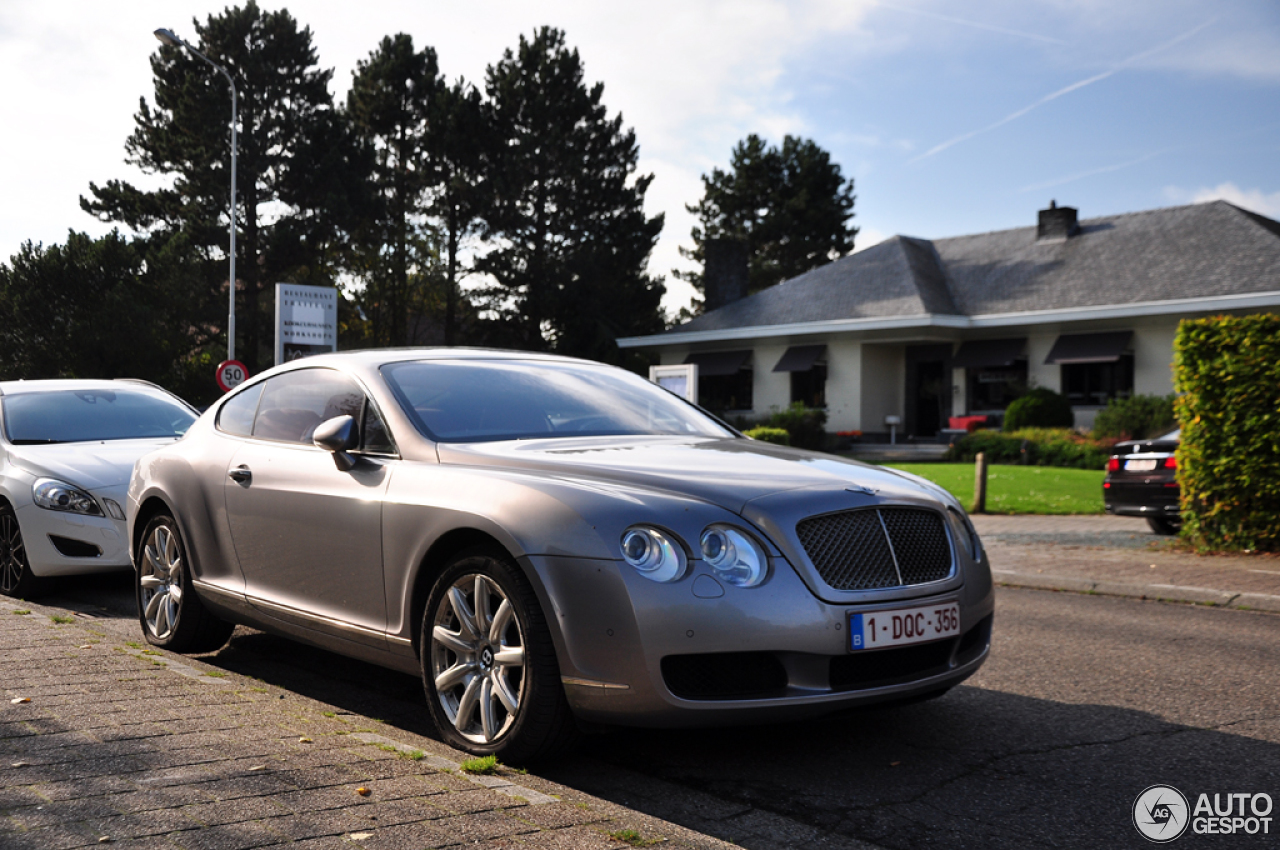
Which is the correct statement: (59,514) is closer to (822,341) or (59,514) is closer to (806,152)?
(822,341)

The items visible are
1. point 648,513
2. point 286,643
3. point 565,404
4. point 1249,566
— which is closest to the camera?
point 648,513

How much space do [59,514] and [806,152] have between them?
6071cm

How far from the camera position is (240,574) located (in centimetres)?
537

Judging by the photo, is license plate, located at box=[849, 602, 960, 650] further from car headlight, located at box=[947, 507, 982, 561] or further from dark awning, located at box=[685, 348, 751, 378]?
dark awning, located at box=[685, 348, 751, 378]

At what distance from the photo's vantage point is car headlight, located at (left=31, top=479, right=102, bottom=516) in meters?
7.79

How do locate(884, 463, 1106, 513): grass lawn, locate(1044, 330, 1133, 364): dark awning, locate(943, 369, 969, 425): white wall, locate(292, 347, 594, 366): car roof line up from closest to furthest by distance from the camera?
locate(292, 347, 594, 366): car roof
locate(884, 463, 1106, 513): grass lawn
locate(1044, 330, 1133, 364): dark awning
locate(943, 369, 969, 425): white wall

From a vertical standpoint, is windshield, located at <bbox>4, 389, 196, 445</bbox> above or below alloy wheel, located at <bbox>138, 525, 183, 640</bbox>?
above

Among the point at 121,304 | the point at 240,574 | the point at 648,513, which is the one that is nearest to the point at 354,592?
the point at 240,574

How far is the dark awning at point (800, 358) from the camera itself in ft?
116

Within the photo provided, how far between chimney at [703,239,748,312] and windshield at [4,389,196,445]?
109ft

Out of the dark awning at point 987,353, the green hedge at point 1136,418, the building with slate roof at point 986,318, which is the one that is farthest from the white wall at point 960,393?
the green hedge at point 1136,418

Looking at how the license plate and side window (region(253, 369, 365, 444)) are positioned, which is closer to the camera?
the license plate

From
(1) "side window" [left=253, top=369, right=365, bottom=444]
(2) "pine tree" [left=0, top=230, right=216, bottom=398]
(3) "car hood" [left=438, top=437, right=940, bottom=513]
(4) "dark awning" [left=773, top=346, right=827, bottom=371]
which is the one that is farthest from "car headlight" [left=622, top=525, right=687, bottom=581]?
(2) "pine tree" [left=0, top=230, right=216, bottom=398]

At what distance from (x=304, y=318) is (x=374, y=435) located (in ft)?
62.3
